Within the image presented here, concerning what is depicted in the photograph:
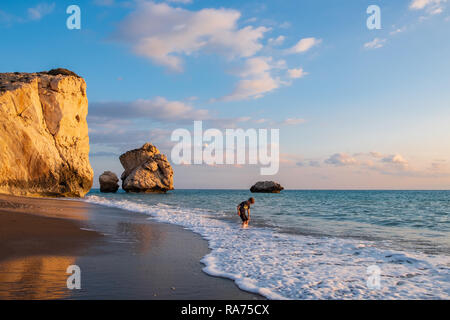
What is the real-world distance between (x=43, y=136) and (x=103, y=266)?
3276cm

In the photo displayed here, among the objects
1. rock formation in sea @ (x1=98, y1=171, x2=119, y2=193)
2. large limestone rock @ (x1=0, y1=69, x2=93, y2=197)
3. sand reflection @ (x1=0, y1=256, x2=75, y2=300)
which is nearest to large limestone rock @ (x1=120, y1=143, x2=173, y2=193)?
rock formation in sea @ (x1=98, y1=171, x2=119, y2=193)

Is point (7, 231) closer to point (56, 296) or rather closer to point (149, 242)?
point (149, 242)

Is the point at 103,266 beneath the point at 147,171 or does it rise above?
beneath

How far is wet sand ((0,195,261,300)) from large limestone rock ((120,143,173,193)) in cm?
6440

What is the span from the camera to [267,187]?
322 ft

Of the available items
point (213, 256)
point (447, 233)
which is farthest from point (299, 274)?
point (447, 233)

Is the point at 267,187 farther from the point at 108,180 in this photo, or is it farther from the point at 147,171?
the point at 108,180

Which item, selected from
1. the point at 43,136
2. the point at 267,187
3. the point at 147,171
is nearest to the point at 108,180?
the point at 147,171

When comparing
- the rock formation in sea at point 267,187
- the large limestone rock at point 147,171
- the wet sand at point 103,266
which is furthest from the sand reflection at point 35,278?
the rock formation in sea at point 267,187

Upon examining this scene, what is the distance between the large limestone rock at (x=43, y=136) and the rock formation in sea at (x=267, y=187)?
6654cm

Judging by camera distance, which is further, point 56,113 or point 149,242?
point 56,113
